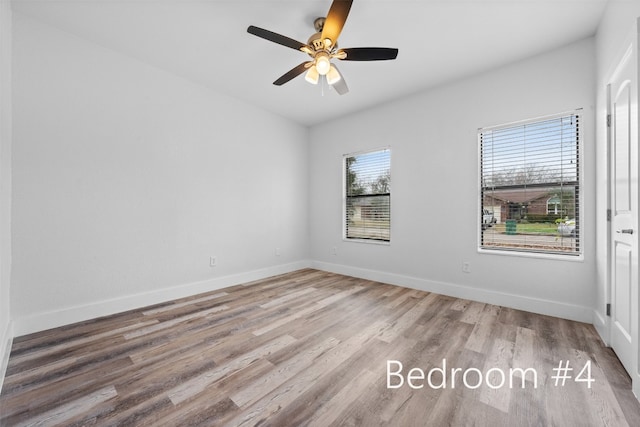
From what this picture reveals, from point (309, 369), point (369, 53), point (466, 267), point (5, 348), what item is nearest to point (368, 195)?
point (466, 267)

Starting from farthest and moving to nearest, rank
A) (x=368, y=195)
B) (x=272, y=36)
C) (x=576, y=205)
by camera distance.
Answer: (x=368, y=195) → (x=576, y=205) → (x=272, y=36)

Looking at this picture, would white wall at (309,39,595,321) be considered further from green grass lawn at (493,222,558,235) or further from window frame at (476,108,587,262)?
green grass lawn at (493,222,558,235)

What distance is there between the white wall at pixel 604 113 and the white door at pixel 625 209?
0.30 feet

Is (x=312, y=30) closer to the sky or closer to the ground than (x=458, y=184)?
closer to the sky

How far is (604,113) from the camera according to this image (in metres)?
2.18

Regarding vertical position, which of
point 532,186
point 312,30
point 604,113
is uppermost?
point 312,30

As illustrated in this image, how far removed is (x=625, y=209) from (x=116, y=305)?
4523 millimetres

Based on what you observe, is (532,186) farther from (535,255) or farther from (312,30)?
(312,30)

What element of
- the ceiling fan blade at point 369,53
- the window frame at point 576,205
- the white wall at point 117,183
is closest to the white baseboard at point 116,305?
the white wall at point 117,183

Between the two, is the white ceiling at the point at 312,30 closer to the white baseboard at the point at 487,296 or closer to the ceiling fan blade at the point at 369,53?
the ceiling fan blade at the point at 369,53

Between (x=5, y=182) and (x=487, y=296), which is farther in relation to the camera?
(x=487, y=296)

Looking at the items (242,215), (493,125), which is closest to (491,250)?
(493,125)

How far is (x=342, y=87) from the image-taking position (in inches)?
105

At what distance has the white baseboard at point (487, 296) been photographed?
2.56 m
